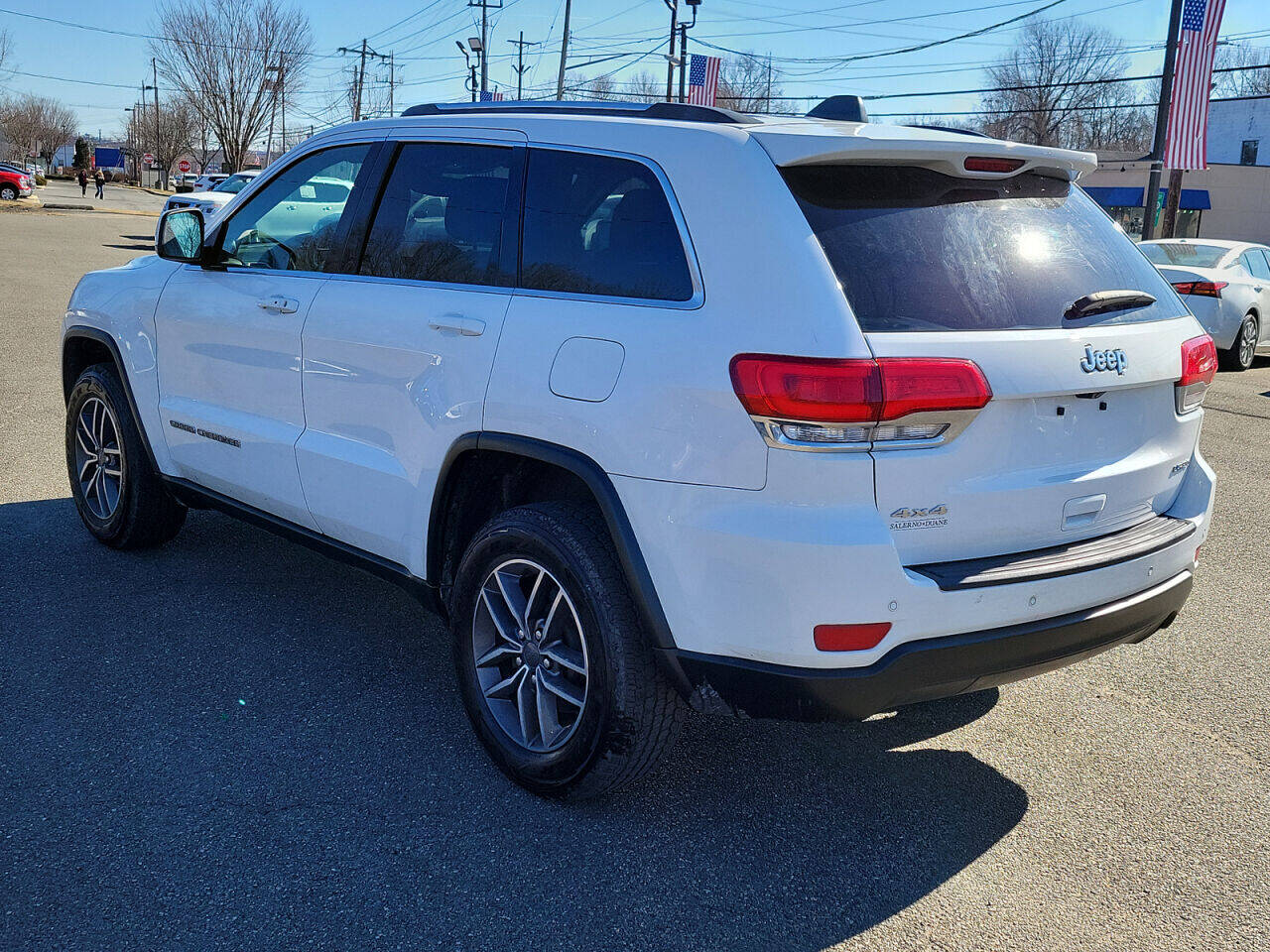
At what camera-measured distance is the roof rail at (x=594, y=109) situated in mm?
3266

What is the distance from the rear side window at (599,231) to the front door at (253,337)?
1.02 meters

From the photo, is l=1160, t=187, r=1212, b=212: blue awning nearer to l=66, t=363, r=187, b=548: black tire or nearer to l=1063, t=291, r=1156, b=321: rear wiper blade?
l=66, t=363, r=187, b=548: black tire

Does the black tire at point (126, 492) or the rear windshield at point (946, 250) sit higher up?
the rear windshield at point (946, 250)

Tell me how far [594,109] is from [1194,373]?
1930mm

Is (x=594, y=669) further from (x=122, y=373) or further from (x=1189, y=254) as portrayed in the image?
(x=1189, y=254)

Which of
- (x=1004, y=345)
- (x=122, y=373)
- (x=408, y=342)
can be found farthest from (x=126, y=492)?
(x=1004, y=345)

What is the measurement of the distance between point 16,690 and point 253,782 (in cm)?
110

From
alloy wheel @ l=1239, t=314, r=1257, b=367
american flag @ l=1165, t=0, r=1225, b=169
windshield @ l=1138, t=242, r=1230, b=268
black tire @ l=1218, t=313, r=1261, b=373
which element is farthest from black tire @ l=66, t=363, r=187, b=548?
american flag @ l=1165, t=0, r=1225, b=169

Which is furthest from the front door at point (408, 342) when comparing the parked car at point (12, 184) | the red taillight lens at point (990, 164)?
the parked car at point (12, 184)

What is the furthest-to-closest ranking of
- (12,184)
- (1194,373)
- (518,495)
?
1. (12,184)
2. (518,495)
3. (1194,373)

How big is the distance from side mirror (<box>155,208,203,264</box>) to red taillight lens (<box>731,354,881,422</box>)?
2802mm

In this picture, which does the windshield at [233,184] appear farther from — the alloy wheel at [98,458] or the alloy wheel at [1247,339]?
the alloy wheel at [98,458]

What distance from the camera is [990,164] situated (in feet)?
10.4

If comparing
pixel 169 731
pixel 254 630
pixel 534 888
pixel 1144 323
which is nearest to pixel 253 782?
pixel 169 731
